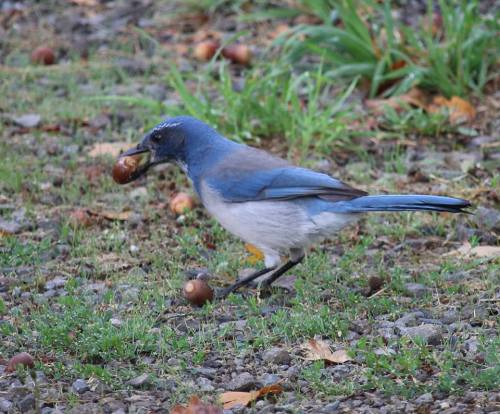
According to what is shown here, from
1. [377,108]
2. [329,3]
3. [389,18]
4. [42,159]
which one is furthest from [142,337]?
[329,3]

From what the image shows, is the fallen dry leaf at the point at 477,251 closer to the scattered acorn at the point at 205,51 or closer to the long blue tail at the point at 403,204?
the long blue tail at the point at 403,204

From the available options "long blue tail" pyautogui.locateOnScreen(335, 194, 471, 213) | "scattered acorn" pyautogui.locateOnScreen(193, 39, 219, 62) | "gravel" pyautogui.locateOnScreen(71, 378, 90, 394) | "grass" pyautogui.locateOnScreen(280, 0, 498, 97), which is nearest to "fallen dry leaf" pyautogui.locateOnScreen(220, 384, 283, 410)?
"gravel" pyautogui.locateOnScreen(71, 378, 90, 394)

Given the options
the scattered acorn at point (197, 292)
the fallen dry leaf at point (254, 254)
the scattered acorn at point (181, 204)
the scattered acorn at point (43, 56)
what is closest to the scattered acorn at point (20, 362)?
the scattered acorn at point (197, 292)

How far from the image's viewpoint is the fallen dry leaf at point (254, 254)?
6035 mm

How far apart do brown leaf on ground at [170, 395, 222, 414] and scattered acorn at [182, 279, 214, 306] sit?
1242 mm

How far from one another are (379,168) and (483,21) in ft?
5.90

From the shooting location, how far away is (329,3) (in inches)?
353

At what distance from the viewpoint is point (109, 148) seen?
24.5 ft

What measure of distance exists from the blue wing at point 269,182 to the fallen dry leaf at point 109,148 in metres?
1.85

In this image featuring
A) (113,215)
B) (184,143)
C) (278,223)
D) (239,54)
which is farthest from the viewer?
(239,54)

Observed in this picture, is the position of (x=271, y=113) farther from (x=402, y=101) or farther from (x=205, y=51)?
(x=205, y=51)

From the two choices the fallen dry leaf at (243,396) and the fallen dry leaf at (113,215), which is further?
the fallen dry leaf at (113,215)

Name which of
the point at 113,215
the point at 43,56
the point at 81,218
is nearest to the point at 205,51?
the point at 43,56

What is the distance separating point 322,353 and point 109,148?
3.25 metres
